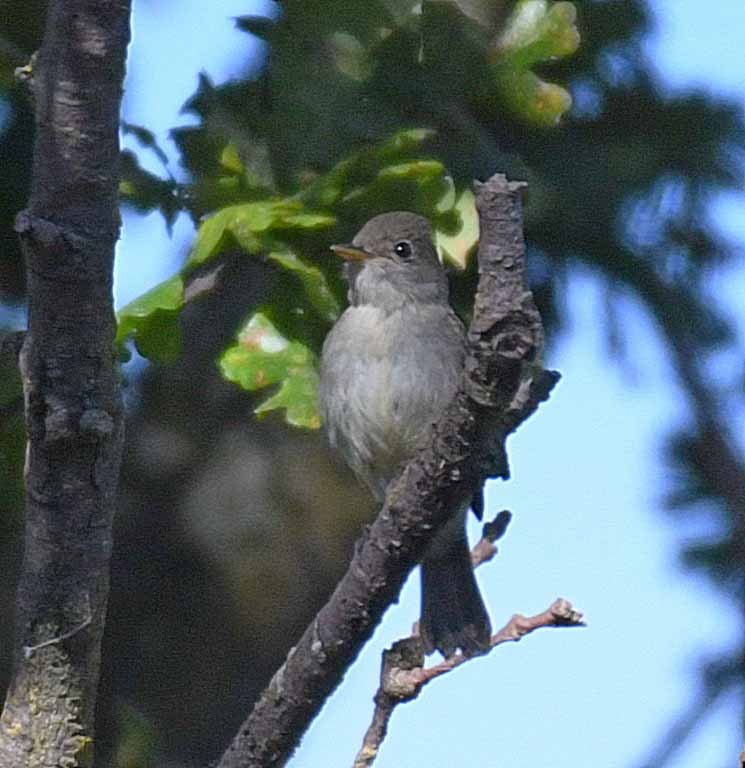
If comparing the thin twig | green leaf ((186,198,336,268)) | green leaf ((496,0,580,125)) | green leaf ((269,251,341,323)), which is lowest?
the thin twig

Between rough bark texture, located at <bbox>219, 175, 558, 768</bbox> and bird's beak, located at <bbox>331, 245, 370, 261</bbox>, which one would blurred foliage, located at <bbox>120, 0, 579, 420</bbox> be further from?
rough bark texture, located at <bbox>219, 175, 558, 768</bbox>

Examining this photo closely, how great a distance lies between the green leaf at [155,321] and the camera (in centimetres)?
331

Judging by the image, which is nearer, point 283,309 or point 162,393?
point 283,309

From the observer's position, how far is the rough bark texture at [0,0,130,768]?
2.71 metres

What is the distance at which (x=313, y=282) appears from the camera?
3428mm

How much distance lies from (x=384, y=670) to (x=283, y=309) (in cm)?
65

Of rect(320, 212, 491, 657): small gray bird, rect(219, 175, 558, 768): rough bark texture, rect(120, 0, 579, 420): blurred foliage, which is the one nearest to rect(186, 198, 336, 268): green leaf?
rect(120, 0, 579, 420): blurred foliage

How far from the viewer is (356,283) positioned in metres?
5.04

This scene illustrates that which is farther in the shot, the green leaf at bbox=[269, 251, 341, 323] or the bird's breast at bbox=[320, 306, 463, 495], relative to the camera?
the bird's breast at bbox=[320, 306, 463, 495]

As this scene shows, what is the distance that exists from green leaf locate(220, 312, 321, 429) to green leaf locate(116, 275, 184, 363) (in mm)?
133

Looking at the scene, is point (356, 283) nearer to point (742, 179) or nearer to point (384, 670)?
point (742, 179)

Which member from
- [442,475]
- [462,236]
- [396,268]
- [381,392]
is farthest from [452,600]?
[442,475]

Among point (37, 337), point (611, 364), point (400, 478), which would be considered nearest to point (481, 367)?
point (400, 478)

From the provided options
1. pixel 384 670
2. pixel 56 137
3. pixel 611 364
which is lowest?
pixel 384 670
